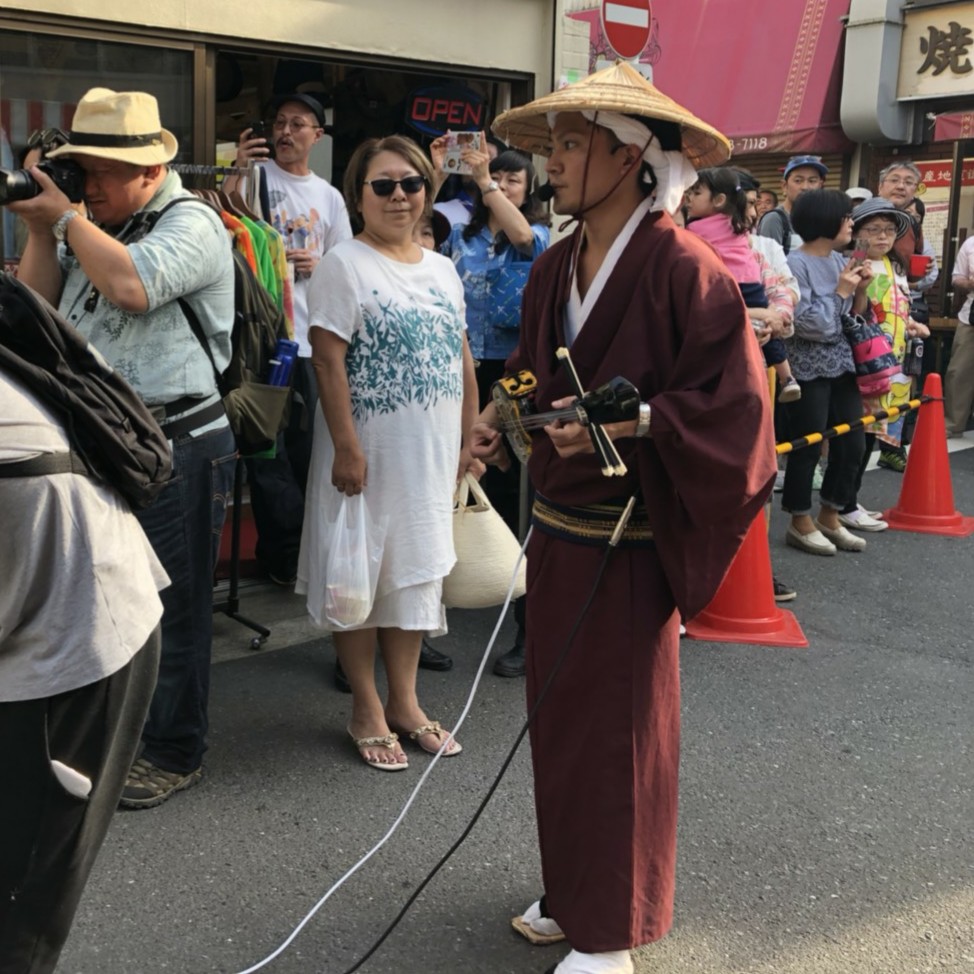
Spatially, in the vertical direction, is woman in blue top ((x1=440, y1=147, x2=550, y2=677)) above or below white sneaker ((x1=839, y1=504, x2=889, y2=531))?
above

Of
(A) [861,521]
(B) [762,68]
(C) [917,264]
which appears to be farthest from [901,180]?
(B) [762,68]

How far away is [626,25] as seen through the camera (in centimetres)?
567

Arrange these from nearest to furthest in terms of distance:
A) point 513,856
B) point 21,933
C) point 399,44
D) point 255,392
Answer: point 21,933 < point 513,856 < point 255,392 < point 399,44

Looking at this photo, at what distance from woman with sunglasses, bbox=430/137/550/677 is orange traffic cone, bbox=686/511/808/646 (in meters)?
0.89

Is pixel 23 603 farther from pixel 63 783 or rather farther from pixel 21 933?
pixel 21 933

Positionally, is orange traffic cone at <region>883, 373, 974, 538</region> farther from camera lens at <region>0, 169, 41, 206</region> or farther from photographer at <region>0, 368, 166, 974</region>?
photographer at <region>0, 368, 166, 974</region>

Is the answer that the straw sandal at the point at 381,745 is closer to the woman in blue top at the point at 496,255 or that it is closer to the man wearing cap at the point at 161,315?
the man wearing cap at the point at 161,315

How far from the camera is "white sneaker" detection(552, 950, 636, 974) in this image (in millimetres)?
2645

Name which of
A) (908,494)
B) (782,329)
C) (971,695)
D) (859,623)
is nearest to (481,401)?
(782,329)

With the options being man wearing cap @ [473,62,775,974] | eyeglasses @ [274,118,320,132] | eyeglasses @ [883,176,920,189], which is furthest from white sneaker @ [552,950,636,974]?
eyeglasses @ [883,176,920,189]

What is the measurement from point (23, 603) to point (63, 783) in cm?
33

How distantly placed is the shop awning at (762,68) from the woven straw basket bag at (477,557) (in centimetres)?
1158

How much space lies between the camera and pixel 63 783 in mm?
2059

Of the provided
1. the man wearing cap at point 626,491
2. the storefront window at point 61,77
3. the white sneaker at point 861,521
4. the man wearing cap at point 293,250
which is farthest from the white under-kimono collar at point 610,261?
the white sneaker at point 861,521
